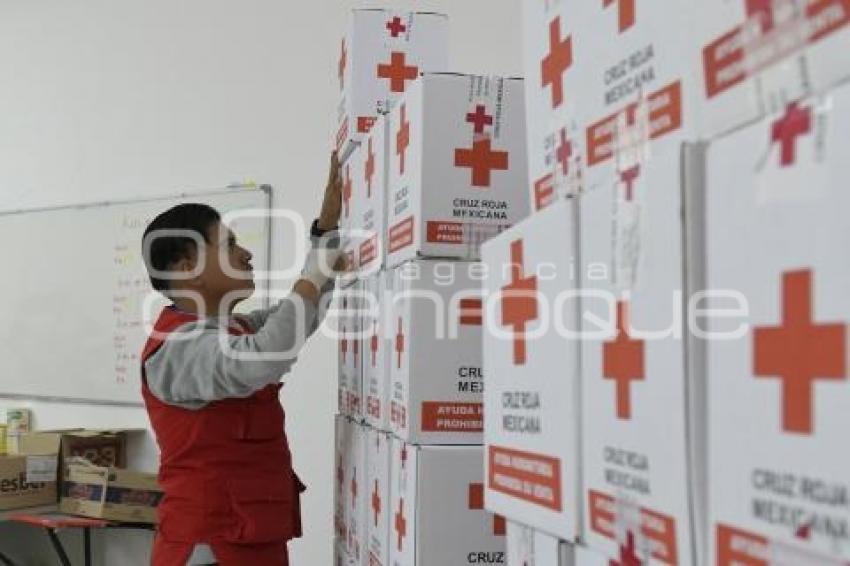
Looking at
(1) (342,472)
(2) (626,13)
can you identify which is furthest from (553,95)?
(1) (342,472)

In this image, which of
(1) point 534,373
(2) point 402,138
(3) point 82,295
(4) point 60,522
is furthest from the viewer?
(3) point 82,295

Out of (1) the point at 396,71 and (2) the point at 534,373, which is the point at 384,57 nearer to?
(1) the point at 396,71

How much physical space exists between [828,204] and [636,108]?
30cm

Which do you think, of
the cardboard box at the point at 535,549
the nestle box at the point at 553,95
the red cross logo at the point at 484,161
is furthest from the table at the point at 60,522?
the nestle box at the point at 553,95

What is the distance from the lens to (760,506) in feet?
1.87

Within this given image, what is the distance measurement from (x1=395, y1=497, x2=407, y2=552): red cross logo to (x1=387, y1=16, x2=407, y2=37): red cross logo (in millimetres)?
1053

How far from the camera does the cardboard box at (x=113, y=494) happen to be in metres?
2.94

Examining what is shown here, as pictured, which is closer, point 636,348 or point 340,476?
point 636,348

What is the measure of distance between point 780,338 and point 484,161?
0.93 meters

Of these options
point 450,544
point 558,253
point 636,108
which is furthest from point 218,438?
point 636,108

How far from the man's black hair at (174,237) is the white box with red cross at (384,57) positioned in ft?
1.24

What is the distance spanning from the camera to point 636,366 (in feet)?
2.34

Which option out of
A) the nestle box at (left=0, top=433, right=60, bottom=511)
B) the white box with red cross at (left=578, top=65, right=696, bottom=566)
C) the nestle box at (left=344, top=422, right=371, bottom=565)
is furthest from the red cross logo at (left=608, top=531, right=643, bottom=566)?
the nestle box at (left=0, top=433, right=60, bottom=511)

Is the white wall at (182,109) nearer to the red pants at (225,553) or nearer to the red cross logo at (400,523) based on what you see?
the red pants at (225,553)
